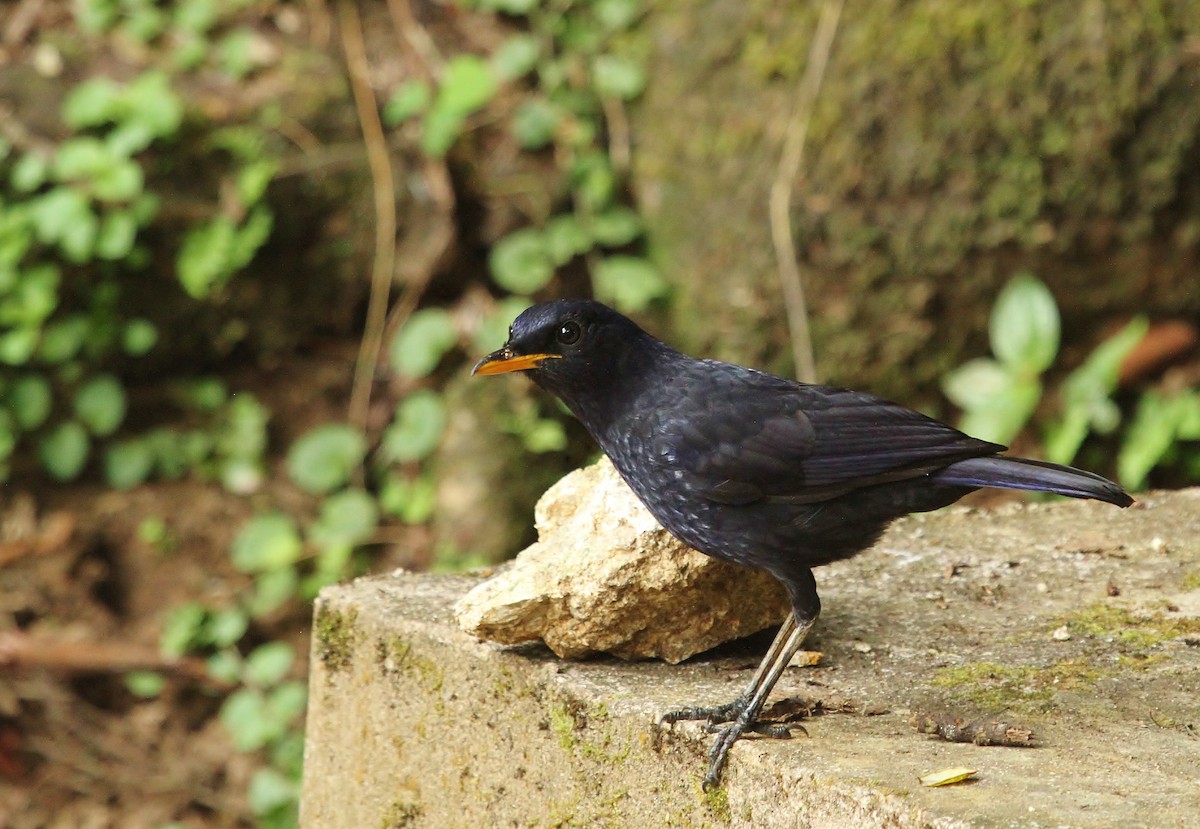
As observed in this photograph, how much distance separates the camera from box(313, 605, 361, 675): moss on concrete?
353cm

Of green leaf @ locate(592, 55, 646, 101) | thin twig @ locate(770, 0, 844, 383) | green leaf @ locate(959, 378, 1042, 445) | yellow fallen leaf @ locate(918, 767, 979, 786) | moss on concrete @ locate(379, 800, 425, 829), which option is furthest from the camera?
green leaf @ locate(592, 55, 646, 101)

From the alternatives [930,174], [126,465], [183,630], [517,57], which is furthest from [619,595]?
[517,57]

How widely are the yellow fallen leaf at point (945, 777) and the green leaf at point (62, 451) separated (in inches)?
178

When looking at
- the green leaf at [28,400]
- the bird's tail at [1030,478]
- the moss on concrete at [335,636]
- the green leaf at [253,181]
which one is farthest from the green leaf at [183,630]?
the bird's tail at [1030,478]

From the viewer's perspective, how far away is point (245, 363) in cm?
620

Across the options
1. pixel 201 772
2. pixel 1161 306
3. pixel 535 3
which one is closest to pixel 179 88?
pixel 535 3

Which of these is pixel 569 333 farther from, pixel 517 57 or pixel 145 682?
pixel 145 682

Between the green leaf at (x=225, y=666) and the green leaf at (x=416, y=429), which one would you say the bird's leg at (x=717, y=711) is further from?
the green leaf at (x=225, y=666)

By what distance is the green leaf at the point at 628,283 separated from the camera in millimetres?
5875

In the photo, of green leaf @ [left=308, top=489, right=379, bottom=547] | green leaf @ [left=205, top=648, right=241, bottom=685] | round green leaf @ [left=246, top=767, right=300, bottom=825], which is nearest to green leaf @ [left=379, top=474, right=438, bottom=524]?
green leaf @ [left=308, top=489, right=379, bottom=547]

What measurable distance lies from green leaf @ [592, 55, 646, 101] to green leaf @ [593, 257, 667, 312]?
30.0 inches

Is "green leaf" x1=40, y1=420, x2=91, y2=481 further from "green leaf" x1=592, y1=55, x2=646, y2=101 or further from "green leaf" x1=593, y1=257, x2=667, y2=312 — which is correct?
"green leaf" x1=592, y1=55, x2=646, y2=101

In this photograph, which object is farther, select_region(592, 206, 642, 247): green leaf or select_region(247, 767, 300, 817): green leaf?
select_region(592, 206, 642, 247): green leaf

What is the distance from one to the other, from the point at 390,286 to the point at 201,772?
2.24m
